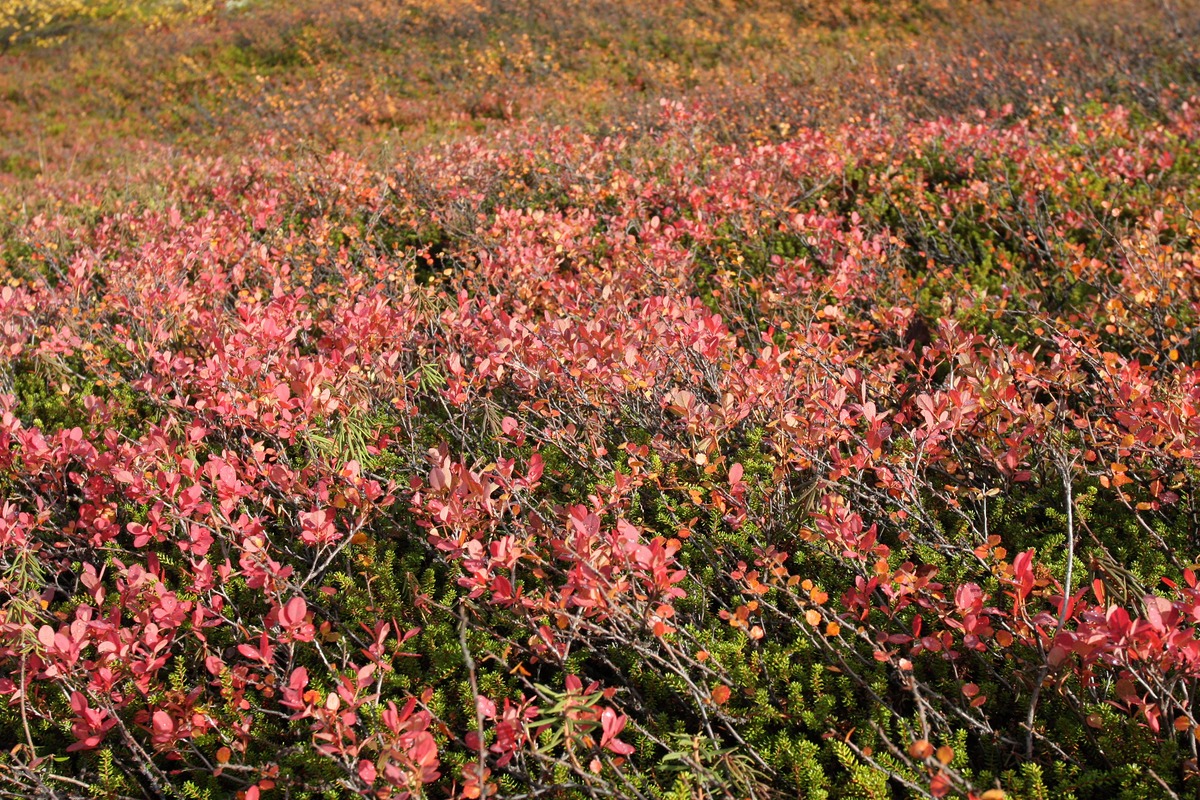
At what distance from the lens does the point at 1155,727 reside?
1.59 meters

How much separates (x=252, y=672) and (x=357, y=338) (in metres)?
1.47

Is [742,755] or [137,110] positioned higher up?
[137,110]

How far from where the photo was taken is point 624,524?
1.85 m

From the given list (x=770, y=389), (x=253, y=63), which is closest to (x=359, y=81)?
(x=253, y=63)

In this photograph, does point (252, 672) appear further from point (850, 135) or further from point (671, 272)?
point (850, 135)

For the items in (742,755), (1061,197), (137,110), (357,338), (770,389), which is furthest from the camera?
(137,110)

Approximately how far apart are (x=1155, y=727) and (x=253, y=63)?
18.6 m

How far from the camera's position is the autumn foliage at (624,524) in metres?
1.79

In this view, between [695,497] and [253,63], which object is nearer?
[695,497]

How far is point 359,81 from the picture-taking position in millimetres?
14461

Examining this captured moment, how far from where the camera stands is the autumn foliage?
5.87ft

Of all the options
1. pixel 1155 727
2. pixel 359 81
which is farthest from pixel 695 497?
pixel 359 81

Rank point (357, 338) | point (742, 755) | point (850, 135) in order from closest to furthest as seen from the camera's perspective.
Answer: point (742, 755), point (357, 338), point (850, 135)

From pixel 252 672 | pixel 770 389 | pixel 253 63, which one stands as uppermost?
pixel 253 63
